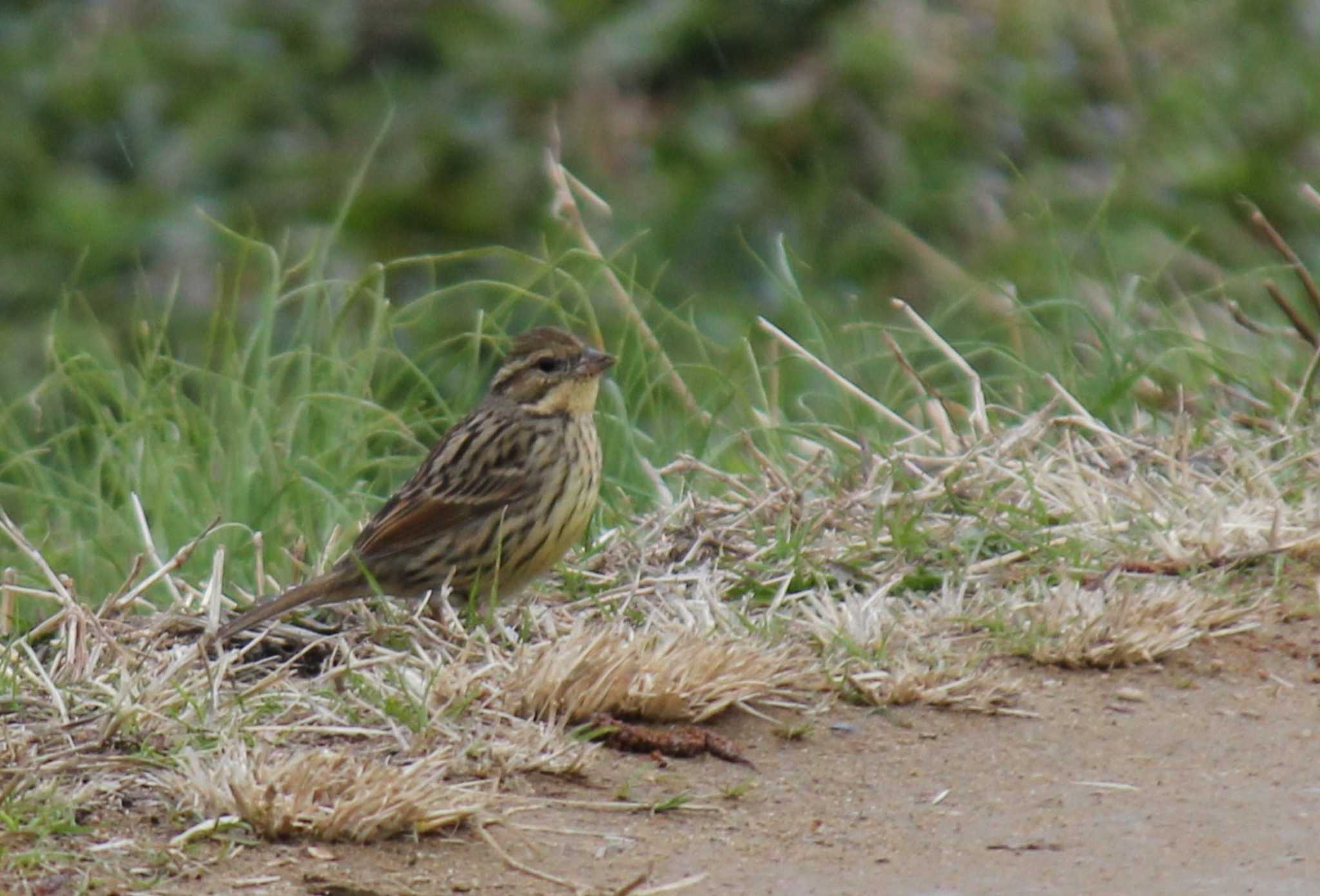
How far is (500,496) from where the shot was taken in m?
5.63

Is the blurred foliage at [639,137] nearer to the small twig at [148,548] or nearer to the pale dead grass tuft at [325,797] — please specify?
the small twig at [148,548]

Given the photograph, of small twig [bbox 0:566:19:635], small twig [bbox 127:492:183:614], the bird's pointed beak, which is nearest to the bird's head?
the bird's pointed beak

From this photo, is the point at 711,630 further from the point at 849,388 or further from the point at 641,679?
the point at 849,388

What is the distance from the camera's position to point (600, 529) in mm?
5789

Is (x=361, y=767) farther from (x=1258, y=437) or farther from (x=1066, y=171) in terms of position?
(x=1066, y=171)

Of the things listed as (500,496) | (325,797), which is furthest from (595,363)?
(325,797)

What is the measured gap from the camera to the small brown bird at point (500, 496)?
5.35 m

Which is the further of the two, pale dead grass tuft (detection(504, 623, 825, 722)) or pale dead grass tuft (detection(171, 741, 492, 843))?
pale dead grass tuft (detection(504, 623, 825, 722))

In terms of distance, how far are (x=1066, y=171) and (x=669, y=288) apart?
7.38 ft

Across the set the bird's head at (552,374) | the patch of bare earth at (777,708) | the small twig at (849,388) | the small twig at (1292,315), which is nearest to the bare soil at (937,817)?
the patch of bare earth at (777,708)

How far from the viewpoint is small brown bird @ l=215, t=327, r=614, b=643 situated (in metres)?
5.35

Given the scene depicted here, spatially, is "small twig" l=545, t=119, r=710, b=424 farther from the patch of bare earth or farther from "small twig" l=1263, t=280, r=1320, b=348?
"small twig" l=1263, t=280, r=1320, b=348

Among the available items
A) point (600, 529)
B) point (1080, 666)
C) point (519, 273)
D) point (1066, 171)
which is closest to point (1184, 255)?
point (1066, 171)

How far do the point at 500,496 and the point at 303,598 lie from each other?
2.41ft
